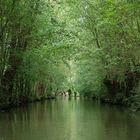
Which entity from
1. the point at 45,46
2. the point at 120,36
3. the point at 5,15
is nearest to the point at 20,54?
the point at 45,46

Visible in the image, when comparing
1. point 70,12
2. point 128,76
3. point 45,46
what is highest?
point 70,12

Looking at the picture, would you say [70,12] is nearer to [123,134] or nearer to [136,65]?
[136,65]

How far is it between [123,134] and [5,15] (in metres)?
16.3

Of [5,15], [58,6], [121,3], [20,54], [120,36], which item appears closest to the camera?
[121,3]

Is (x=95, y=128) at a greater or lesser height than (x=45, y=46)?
lesser

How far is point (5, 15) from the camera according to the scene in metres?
29.2

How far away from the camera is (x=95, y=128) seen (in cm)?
1834

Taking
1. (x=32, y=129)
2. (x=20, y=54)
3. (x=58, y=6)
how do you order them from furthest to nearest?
(x=58, y=6) < (x=20, y=54) < (x=32, y=129)

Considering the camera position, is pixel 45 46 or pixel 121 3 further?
pixel 45 46

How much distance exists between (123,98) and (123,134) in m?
24.1

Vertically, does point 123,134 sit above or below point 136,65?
below

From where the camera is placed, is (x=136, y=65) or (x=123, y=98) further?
(x=123, y=98)

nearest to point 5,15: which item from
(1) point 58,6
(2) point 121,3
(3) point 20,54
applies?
(3) point 20,54

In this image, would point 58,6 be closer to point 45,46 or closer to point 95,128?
point 45,46
